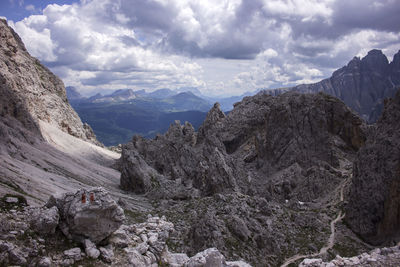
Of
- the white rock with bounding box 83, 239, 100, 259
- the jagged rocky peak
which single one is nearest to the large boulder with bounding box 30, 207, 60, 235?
the white rock with bounding box 83, 239, 100, 259

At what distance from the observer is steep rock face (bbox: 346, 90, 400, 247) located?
1852 inches

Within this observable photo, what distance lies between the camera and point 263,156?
312 ft

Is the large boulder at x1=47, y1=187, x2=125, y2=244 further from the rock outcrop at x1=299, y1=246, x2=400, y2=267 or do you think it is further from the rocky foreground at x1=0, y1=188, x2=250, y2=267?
the rock outcrop at x1=299, y1=246, x2=400, y2=267

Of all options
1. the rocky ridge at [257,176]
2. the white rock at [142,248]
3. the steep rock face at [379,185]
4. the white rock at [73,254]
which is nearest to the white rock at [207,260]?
the white rock at [142,248]

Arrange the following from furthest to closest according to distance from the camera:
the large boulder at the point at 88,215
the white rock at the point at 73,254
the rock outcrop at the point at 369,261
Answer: the rock outcrop at the point at 369,261 < the large boulder at the point at 88,215 < the white rock at the point at 73,254

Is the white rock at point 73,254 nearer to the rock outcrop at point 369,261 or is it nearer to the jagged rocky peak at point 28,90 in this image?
the rock outcrop at point 369,261

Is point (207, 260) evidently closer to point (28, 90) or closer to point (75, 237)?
point (75, 237)

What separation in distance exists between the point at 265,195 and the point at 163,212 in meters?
23.2

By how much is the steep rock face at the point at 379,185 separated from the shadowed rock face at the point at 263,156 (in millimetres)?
14206

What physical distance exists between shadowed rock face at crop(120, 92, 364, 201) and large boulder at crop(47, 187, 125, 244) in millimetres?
42161

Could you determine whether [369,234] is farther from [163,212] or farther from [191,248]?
[163,212]

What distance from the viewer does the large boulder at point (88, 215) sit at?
20.3 m

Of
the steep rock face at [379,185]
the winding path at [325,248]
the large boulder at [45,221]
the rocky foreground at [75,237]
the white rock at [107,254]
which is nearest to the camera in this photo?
the rocky foreground at [75,237]

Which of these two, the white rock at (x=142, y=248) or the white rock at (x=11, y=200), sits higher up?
the white rock at (x=11, y=200)
